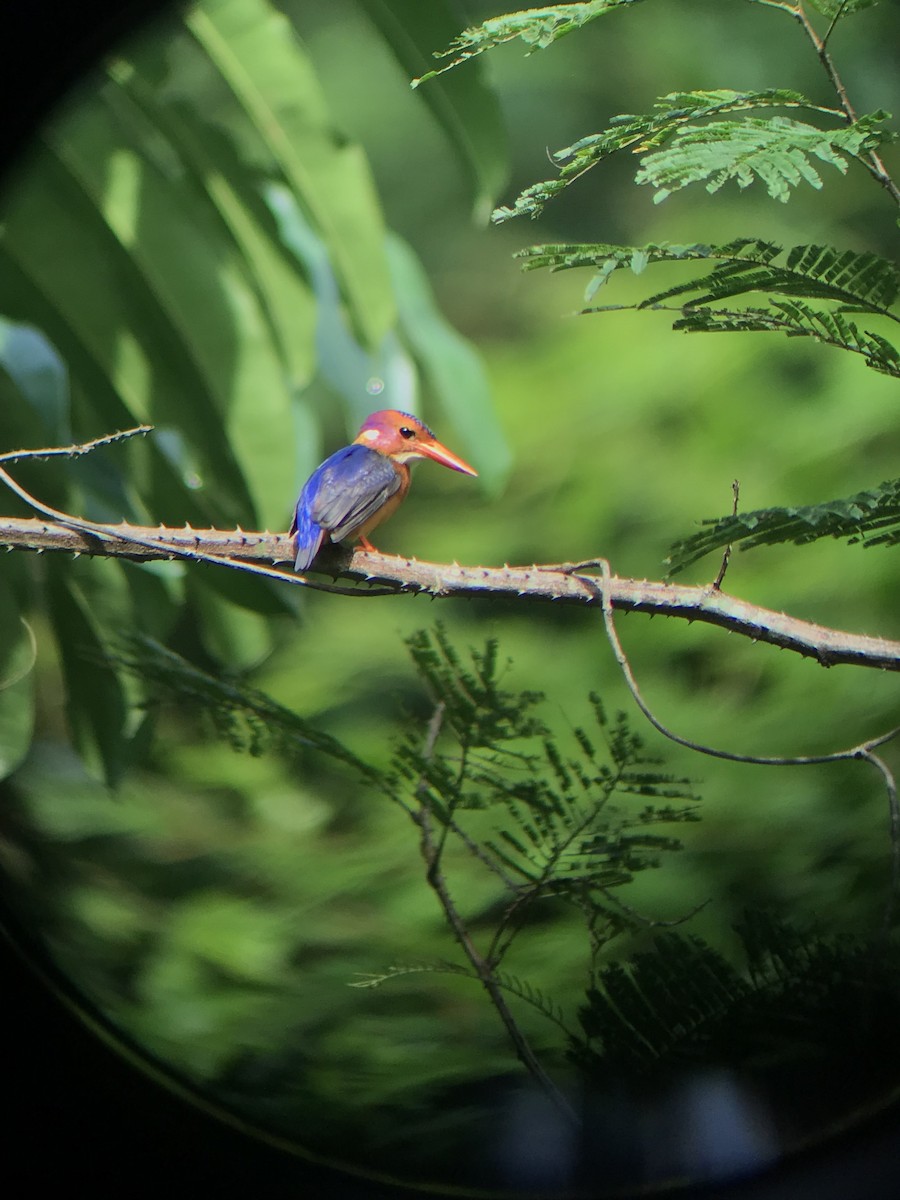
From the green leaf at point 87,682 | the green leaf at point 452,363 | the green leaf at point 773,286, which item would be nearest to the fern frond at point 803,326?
the green leaf at point 773,286

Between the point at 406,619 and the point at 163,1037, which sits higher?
the point at 406,619

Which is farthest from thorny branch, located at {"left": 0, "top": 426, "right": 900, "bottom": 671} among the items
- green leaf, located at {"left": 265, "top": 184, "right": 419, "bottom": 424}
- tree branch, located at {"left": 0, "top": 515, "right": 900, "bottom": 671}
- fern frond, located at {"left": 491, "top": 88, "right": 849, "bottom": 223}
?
fern frond, located at {"left": 491, "top": 88, "right": 849, "bottom": 223}

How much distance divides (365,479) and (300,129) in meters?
0.22

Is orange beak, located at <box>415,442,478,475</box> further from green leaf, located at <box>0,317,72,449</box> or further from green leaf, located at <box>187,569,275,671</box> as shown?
green leaf, located at <box>0,317,72,449</box>

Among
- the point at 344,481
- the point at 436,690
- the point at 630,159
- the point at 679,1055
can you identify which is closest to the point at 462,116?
the point at 630,159

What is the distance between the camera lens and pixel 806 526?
66 centimetres

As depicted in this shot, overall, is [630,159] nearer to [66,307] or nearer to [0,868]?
[66,307]

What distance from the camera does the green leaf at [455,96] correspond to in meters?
0.65

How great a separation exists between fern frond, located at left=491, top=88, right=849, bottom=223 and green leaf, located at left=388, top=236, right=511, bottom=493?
0.06m

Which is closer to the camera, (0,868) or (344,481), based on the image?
(344,481)

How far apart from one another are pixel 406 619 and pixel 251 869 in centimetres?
20

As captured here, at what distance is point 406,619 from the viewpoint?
69 cm

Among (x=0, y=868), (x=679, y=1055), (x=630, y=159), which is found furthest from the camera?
(x=0, y=868)

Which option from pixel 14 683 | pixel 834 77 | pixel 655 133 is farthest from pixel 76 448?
pixel 834 77
